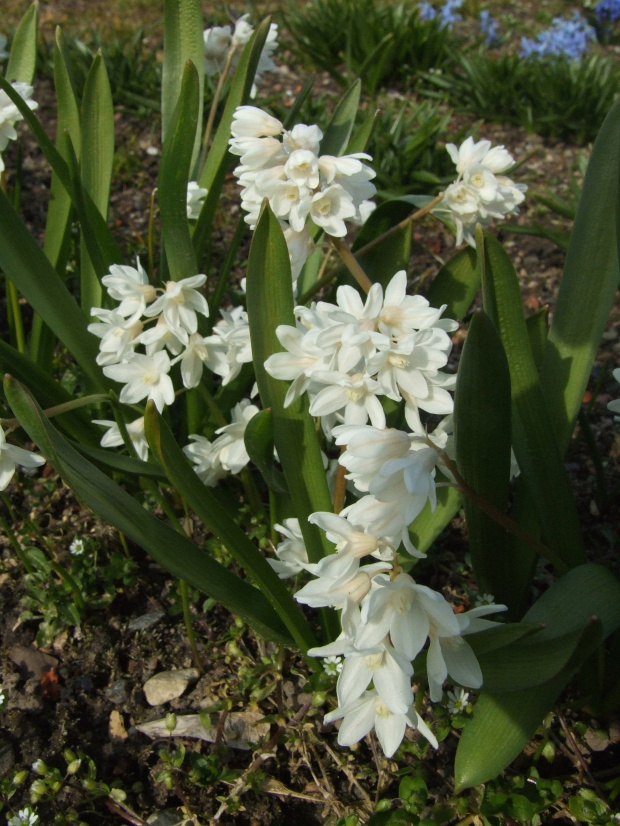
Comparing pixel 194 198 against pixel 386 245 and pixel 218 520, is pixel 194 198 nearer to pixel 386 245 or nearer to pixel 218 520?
pixel 386 245

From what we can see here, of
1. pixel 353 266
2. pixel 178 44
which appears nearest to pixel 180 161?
pixel 353 266

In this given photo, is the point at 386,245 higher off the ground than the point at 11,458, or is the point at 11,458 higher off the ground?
the point at 386,245

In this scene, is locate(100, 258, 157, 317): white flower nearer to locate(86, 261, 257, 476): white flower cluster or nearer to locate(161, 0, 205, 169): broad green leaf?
locate(86, 261, 257, 476): white flower cluster

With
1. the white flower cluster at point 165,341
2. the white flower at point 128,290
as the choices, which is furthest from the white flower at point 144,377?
the white flower at point 128,290

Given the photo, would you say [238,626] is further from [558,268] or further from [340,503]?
[558,268]

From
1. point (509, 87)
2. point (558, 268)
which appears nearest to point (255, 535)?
point (558, 268)

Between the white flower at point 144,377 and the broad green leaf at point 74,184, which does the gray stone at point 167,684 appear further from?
the broad green leaf at point 74,184
